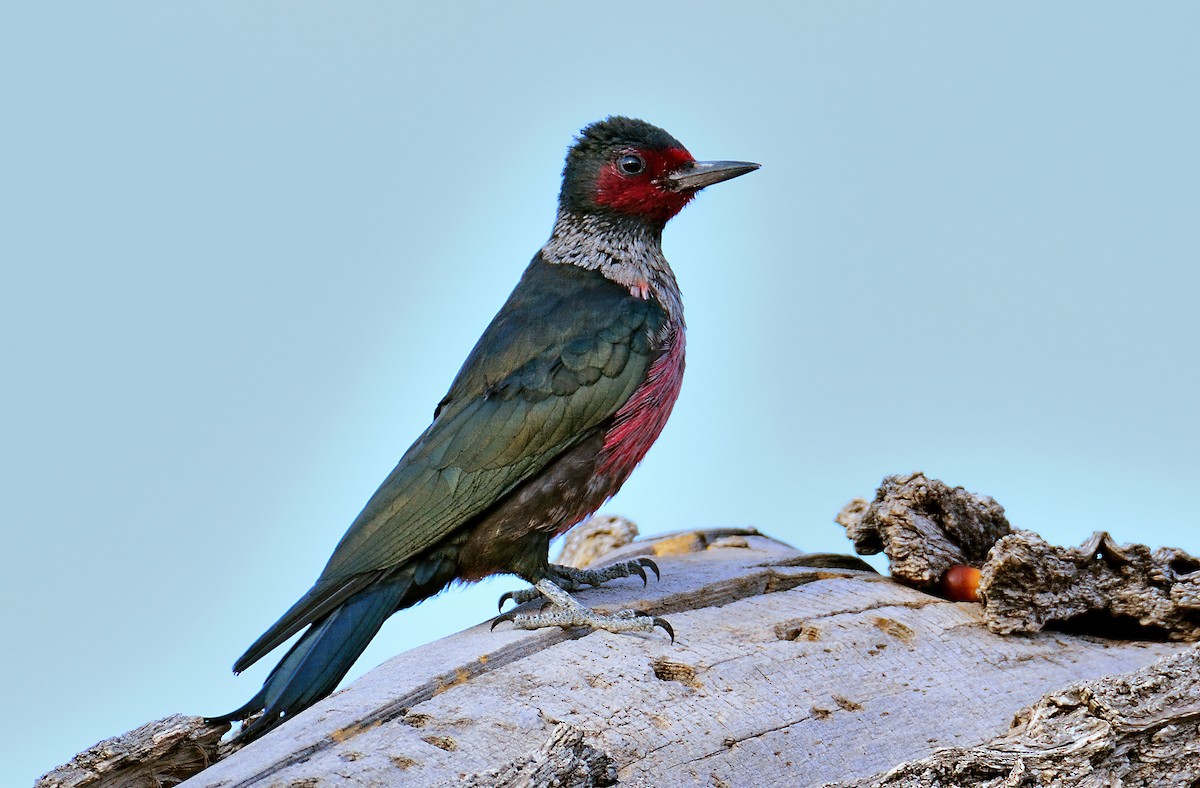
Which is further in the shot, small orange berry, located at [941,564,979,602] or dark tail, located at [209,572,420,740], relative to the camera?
small orange berry, located at [941,564,979,602]

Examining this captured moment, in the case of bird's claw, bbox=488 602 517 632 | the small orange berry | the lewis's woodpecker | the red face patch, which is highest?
the red face patch

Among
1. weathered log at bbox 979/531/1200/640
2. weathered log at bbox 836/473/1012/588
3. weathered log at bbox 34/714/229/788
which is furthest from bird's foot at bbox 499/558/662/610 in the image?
weathered log at bbox 34/714/229/788

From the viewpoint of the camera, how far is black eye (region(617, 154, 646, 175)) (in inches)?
230

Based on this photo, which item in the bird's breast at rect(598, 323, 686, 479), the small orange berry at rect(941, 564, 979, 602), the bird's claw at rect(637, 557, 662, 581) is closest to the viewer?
the small orange berry at rect(941, 564, 979, 602)

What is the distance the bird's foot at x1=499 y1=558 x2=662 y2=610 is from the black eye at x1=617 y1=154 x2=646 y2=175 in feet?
5.77

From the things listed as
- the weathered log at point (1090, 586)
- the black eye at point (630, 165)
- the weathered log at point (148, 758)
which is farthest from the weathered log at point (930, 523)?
the weathered log at point (148, 758)

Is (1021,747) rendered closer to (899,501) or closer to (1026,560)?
(1026,560)

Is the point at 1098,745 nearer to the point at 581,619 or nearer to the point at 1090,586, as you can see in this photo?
the point at 1090,586

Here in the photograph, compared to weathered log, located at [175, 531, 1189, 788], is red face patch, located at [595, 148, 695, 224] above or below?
above

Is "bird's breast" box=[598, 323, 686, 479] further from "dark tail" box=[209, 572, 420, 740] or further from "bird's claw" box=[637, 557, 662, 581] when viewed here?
"dark tail" box=[209, 572, 420, 740]

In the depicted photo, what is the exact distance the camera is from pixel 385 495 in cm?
489

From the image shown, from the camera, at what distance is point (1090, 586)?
468 cm

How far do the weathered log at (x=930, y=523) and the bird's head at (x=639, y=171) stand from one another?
1.65m

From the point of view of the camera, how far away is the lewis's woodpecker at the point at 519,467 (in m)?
4.58
